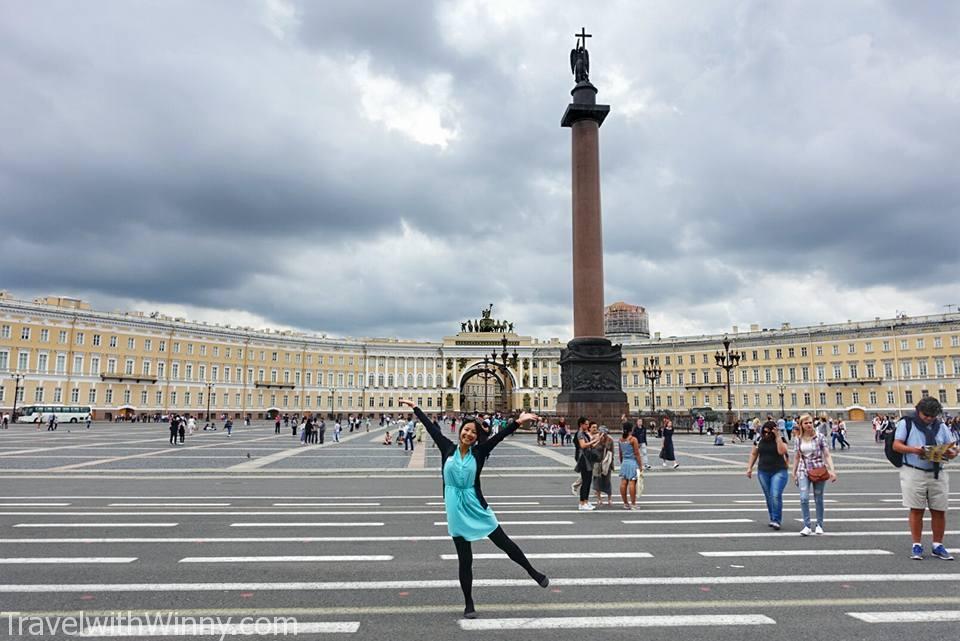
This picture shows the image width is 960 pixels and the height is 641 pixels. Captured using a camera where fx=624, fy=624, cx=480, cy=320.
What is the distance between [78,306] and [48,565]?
87.6 m

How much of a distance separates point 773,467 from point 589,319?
1074 inches

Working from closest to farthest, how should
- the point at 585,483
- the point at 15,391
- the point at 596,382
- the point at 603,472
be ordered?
the point at 585,483 → the point at 603,472 → the point at 596,382 → the point at 15,391

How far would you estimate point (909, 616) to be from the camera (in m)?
5.62

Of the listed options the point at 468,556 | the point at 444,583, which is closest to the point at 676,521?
the point at 444,583

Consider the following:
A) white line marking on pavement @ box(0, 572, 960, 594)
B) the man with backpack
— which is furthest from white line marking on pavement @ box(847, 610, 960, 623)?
the man with backpack

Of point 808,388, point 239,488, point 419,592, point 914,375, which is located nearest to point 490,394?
point 808,388

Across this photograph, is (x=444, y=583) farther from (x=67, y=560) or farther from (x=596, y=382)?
(x=596, y=382)

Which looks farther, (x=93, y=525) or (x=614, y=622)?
(x=93, y=525)

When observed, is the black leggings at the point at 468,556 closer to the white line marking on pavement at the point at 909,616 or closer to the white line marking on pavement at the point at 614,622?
the white line marking on pavement at the point at 614,622

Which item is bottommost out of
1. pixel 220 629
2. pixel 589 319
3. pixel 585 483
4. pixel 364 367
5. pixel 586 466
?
pixel 220 629

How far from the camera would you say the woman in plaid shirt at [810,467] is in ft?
31.0

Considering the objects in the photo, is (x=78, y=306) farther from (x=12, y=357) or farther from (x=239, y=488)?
(x=239, y=488)

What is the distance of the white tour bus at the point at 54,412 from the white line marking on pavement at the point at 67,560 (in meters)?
71.6

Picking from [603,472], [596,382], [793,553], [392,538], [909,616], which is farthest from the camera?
[596,382]
